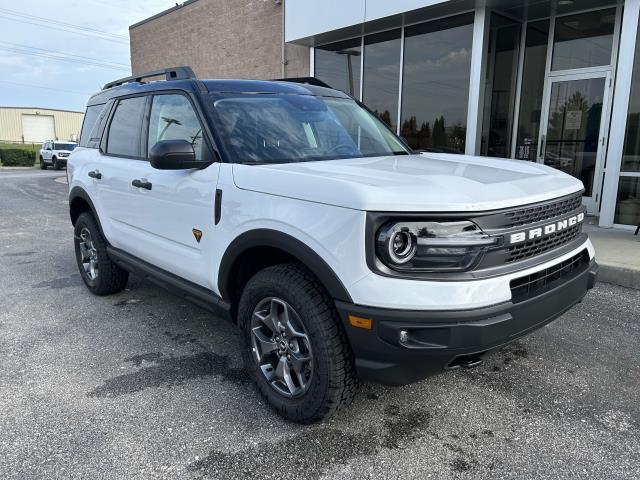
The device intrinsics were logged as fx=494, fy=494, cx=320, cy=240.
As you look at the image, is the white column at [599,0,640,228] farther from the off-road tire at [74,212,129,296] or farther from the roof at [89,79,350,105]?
the off-road tire at [74,212,129,296]

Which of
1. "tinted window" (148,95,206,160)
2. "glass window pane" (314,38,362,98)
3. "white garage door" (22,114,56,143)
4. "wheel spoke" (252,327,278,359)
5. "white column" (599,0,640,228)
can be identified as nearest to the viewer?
"wheel spoke" (252,327,278,359)

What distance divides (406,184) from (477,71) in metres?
7.24

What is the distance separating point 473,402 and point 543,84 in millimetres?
8023

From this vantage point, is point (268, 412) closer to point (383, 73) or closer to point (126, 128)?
point (126, 128)

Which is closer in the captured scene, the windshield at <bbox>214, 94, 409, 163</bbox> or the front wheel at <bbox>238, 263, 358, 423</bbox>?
the front wheel at <bbox>238, 263, 358, 423</bbox>

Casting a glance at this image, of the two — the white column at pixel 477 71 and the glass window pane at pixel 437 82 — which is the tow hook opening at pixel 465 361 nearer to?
the glass window pane at pixel 437 82

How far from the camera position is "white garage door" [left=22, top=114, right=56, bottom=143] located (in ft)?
227

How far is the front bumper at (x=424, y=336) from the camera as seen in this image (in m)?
2.13

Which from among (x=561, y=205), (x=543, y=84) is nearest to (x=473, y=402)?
(x=561, y=205)

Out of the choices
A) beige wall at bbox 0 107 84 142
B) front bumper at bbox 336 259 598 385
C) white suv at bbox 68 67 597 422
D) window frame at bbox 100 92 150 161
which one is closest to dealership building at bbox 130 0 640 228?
white suv at bbox 68 67 597 422

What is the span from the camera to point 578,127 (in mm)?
8766

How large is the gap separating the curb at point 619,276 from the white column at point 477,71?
4317mm

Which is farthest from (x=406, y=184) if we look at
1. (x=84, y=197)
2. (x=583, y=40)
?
(x=583, y=40)

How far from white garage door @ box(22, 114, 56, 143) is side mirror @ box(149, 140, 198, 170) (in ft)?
258
